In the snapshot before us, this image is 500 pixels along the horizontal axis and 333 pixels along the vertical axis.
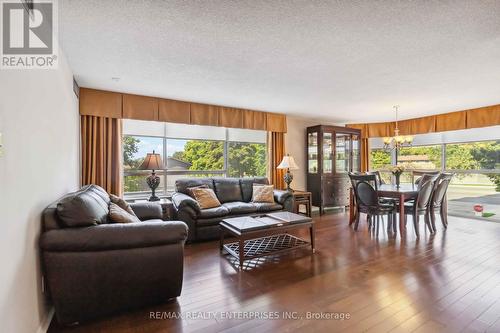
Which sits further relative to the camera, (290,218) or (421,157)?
(421,157)

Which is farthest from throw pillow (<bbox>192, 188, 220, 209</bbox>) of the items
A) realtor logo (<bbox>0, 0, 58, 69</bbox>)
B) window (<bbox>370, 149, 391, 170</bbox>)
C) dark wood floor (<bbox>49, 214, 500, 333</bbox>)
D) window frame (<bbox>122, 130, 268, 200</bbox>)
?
window (<bbox>370, 149, 391, 170</bbox>)

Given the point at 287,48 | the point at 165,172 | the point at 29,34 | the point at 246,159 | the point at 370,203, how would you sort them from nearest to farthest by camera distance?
the point at 29,34 → the point at 287,48 → the point at 370,203 → the point at 165,172 → the point at 246,159

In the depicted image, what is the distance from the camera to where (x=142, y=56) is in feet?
8.66

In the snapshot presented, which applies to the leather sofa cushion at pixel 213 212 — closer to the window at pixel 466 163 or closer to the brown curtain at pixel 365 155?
the brown curtain at pixel 365 155

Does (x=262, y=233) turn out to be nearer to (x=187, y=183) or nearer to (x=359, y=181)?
(x=187, y=183)

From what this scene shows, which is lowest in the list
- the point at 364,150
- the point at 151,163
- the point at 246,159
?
the point at 151,163

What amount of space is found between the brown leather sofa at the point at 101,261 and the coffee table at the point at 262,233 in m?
0.92

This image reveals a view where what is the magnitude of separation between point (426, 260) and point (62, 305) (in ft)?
11.6

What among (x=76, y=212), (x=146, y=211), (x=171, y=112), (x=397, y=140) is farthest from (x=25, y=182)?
(x=397, y=140)

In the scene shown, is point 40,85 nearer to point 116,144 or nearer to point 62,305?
point 62,305

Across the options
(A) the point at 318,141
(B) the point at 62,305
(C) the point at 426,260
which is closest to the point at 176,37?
(B) the point at 62,305

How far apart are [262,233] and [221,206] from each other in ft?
4.27

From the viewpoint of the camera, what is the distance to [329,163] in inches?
232

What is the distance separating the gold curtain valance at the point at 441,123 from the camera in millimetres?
4664
